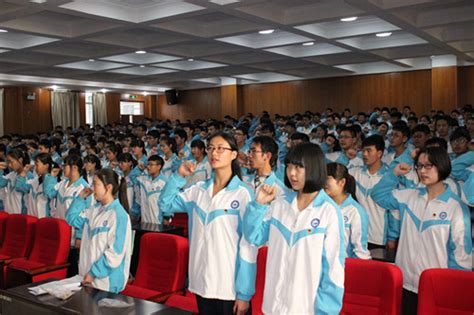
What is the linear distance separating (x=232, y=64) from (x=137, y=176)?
7.63 meters

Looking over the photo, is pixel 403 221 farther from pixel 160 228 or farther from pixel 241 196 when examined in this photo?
pixel 160 228

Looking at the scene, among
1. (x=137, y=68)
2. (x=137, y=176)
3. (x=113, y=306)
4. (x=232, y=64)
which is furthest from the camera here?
(x=137, y=68)

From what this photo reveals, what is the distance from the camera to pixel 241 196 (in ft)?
9.62

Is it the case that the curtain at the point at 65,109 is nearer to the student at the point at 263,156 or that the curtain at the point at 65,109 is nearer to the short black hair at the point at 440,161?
the student at the point at 263,156

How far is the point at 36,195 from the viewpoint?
255 inches

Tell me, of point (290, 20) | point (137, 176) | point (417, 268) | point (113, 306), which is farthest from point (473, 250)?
point (290, 20)

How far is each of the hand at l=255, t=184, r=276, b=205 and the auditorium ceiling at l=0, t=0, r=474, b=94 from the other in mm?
4904

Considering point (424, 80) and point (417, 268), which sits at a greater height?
point (424, 80)

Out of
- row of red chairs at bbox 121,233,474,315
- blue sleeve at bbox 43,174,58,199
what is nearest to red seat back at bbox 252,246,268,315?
row of red chairs at bbox 121,233,474,315

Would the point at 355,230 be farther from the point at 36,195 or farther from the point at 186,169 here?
the point at 36,195

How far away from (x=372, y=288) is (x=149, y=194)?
170 inches

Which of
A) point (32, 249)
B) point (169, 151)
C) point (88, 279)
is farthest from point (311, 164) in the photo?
point (169, 151)

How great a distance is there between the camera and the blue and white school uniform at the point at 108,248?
346 cm

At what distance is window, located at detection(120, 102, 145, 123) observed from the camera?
23.0 m
